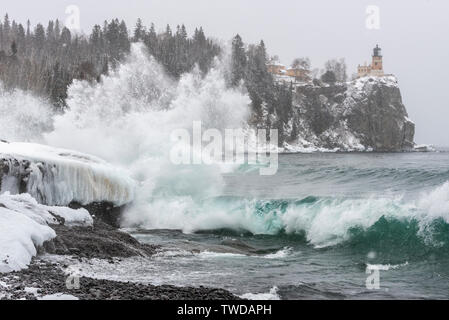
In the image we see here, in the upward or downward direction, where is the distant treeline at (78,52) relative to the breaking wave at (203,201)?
upward

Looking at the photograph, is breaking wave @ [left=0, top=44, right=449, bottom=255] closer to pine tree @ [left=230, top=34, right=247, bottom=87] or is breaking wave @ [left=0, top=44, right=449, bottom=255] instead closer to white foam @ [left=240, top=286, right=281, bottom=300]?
white foam @ [left=240, top=286, right=281, bottom=300]

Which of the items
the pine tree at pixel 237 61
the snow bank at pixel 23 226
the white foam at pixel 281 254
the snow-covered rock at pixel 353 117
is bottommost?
the white foam at pixel 281 254

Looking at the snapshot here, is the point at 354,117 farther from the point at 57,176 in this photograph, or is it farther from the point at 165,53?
the point at 57,176

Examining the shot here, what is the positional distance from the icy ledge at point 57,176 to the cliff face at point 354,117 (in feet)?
453

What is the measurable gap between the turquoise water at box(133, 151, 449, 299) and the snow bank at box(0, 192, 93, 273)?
9.41 feet

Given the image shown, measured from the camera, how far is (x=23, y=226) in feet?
45.6

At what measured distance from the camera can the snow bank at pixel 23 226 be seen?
12406 millimetres

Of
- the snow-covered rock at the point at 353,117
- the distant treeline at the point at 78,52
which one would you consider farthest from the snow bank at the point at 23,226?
the snow-covered rock at the point at 353,117

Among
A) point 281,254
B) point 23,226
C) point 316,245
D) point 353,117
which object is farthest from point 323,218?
point 353,117

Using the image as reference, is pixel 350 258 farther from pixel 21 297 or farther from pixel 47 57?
pixel 47 57

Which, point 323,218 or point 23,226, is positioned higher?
point 23,226

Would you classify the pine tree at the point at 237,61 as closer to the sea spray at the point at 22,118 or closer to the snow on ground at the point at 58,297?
the sea spray at the point at 22,118

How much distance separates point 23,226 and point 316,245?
10754mm
